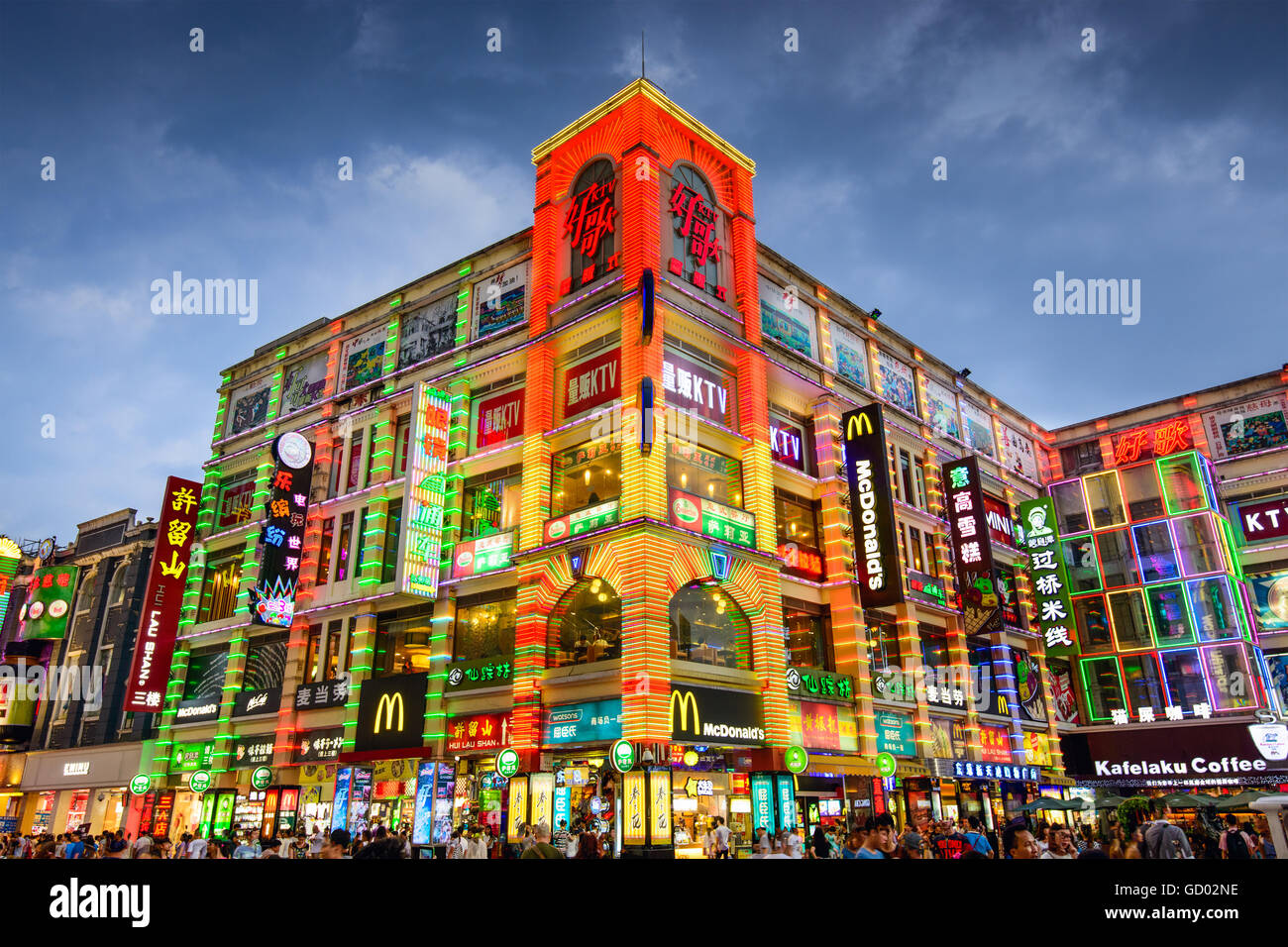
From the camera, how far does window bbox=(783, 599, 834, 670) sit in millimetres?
30422

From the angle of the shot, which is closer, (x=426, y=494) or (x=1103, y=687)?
(x=426, y=494)

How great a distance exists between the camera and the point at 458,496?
32188mm

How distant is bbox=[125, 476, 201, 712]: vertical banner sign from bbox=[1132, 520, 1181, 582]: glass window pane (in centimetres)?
4617

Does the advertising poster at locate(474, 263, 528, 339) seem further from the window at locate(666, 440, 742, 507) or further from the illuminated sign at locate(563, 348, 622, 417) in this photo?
the window at locate(666, 440, 742, 507)

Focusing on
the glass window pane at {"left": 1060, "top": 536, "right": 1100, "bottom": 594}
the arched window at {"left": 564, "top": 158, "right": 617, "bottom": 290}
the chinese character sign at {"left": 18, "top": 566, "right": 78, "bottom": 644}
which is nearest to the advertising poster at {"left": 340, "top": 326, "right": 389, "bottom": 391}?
the arched window at {"left": 564, "top": 158, "right": 617, "bottom": 290}

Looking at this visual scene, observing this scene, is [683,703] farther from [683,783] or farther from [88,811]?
→ [88,811]

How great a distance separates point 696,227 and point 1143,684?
31388 millimetres

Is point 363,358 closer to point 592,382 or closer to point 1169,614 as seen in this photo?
point 592,382

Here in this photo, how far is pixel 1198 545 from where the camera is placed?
1620 inches

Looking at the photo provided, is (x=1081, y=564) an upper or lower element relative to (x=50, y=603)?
upper

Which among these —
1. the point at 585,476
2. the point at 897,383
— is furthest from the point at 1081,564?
the point at 585,476

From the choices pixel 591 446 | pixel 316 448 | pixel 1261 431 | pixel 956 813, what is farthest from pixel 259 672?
pixel 1261 431

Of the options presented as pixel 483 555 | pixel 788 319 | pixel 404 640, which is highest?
pixel 788 319

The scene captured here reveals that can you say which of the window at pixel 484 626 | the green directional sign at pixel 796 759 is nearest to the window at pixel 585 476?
the window at pixel 484 626
